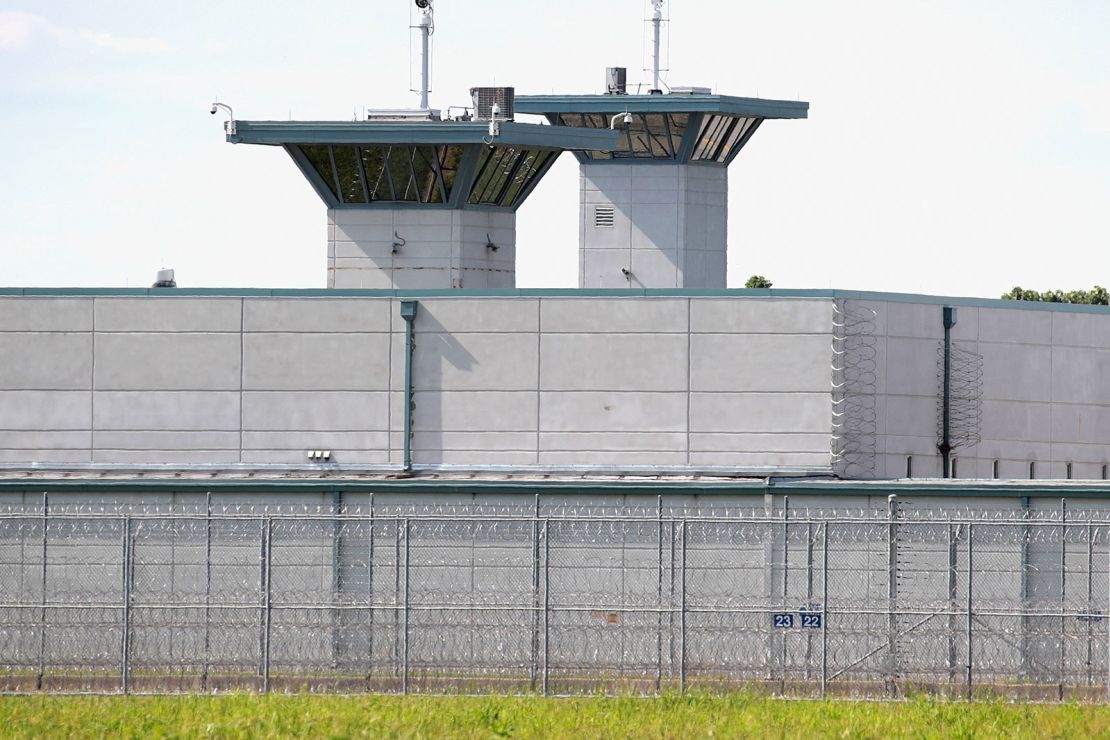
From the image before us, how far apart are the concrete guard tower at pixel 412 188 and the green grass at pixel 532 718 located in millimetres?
18649

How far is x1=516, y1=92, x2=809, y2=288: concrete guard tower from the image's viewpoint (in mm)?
55219

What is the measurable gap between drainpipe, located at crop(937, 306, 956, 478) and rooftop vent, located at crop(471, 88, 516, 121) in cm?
1123

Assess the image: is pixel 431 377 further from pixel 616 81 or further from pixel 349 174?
pixel 616 81

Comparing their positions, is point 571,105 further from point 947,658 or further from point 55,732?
point 55,732

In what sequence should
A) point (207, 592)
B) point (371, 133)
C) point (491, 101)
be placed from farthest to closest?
point (491, 101), point (371, 133), point (207, 592)

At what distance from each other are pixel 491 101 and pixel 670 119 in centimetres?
1350

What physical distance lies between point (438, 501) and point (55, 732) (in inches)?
365

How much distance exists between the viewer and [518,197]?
43188 millimetres

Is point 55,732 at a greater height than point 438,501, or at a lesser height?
lesser

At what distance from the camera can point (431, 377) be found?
35.2 metres

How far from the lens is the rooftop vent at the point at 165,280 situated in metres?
37.9

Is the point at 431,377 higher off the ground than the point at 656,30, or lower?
lower

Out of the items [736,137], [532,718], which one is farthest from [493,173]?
[532,718]

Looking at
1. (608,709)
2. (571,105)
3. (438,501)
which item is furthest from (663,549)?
(571,105)
